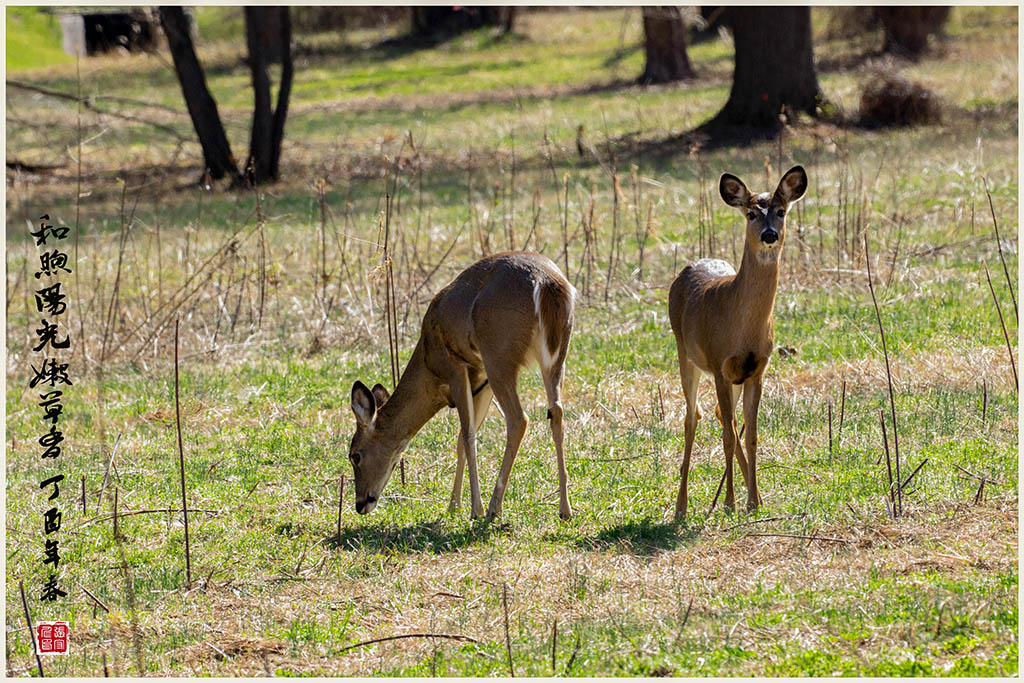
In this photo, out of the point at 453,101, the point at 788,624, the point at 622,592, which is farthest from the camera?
the point at 453,101

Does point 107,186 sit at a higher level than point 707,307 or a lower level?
lower

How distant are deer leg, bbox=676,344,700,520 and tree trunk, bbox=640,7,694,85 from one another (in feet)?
72.9

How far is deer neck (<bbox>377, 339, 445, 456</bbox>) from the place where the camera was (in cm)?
691

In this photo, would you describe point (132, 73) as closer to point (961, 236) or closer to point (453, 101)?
point (453, 101)

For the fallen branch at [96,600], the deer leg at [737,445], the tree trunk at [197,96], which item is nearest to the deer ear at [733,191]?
the deer leg at [737,445]

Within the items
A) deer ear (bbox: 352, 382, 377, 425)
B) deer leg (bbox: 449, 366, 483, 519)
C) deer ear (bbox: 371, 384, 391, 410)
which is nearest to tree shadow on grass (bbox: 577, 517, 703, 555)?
deer leg (bbox: 449, 366, 483, 519)

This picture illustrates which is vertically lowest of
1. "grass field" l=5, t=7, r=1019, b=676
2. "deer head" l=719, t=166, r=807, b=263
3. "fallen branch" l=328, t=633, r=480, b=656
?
"grass field" l=5, t=7, r=1019, b=676

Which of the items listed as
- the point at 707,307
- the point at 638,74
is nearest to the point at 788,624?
the point at 707,307

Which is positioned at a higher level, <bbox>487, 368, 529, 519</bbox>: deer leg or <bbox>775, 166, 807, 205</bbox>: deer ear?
<bbox>775, 166, 807, 205</bbox>: deer ear

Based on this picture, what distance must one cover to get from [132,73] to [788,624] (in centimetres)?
3249

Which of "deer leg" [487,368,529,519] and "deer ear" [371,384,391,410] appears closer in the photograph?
"deer leg" [487,368,529,519]

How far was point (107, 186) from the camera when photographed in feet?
65.4

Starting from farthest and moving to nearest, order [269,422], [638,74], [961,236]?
[638,74]
[961,236]
[269,422]

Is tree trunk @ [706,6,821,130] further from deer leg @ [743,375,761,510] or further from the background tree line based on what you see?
deer leg @ [743,375,761,510]
